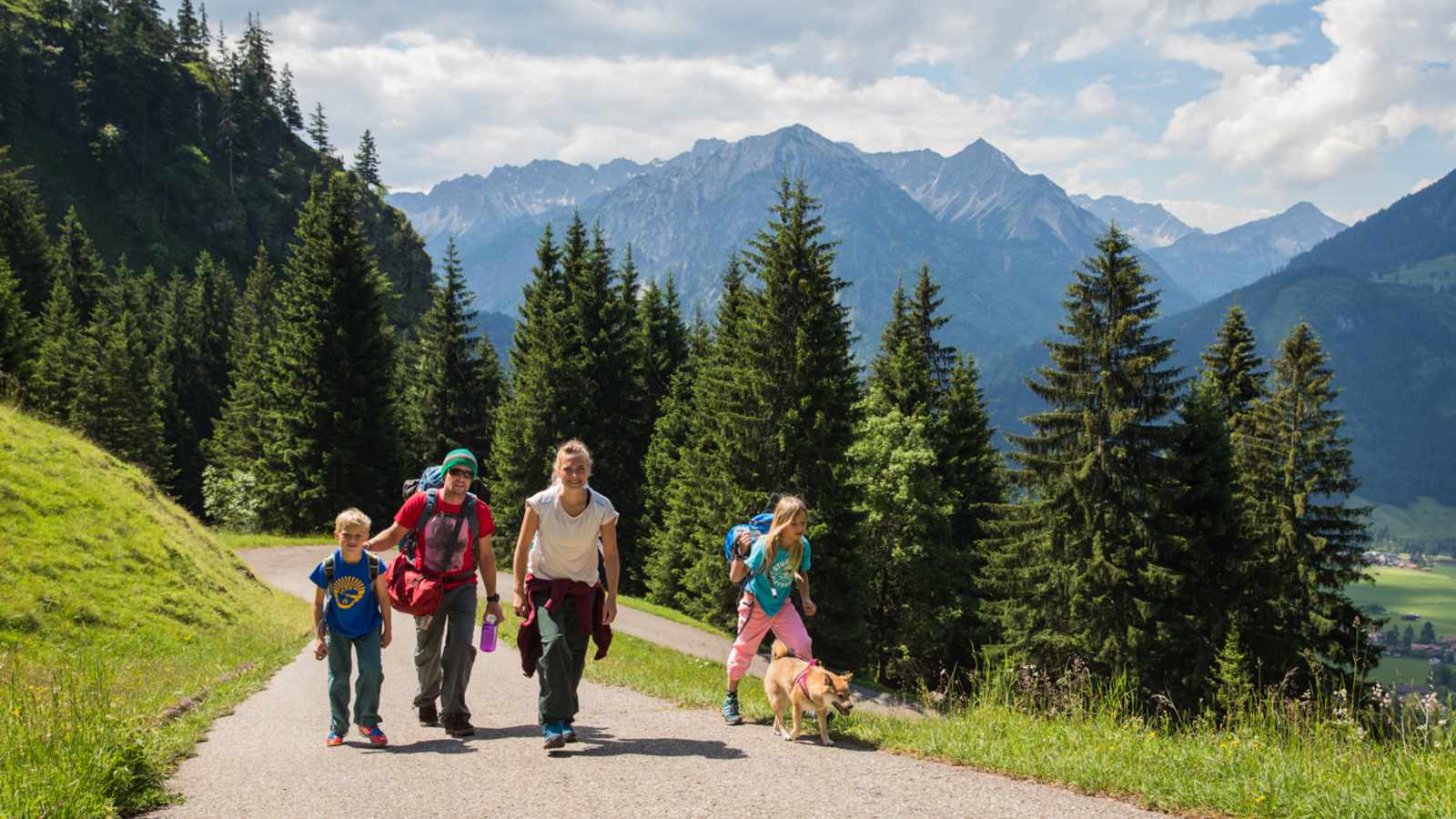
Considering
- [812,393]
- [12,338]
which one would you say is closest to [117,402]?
[12,338]

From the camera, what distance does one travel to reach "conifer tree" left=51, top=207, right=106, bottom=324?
6806cm

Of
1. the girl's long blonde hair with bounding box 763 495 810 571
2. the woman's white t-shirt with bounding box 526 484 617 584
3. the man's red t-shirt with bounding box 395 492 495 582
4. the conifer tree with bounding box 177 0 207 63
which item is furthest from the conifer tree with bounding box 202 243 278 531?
the conifer tree with bounding box 177 0 207 63

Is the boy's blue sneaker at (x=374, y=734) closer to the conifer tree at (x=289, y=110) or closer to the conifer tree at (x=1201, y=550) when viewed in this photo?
the conifer tree at (x=1201, y=550)

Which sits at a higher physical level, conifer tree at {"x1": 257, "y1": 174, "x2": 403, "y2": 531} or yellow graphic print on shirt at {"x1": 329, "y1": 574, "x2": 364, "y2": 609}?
conifer tree at {"x1": 257, "y1": 174, "x2": 403, "y2": 531}

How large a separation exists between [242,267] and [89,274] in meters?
50.4

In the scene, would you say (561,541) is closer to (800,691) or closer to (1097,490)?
(800,691)

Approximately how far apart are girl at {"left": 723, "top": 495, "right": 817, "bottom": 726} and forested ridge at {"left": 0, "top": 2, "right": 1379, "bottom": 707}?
5.61ft

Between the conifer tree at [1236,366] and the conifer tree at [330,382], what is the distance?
37.6 meters

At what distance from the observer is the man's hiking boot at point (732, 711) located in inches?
298

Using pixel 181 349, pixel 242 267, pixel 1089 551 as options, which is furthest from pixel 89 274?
pixel 1089 551

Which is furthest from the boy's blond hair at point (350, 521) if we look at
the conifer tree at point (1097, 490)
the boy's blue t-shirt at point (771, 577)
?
the conifer tree at point (1097, 490)

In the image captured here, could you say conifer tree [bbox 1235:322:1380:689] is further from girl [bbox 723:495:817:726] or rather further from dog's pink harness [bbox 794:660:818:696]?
dog's pink harness [bbox 794:660:818:696]

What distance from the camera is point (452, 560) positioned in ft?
23.0

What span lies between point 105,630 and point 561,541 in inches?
368
